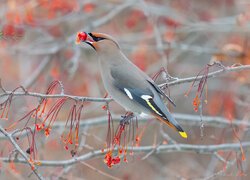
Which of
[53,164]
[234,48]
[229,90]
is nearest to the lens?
[53,164]

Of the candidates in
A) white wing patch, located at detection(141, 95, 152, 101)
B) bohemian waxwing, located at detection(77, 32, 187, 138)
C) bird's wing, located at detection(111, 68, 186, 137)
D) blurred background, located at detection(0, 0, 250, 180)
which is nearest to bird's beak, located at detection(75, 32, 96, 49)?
bohemian waxwing, located at detection(77, 32, 187, 138)

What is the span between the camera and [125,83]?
398 centimetres

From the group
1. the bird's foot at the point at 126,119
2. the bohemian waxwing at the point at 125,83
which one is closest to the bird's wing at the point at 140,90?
the bohemian waxwing at the point at 125,83

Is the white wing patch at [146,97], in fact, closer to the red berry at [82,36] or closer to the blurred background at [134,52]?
the red berry at [82,36]

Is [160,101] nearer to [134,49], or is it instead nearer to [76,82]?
[134,49]

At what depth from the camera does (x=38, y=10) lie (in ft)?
28.5

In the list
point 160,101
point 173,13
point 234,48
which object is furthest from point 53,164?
point 173,13

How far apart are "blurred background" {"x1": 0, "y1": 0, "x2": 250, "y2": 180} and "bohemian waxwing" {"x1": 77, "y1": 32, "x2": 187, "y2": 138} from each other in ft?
7.82

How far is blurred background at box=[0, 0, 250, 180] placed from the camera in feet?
22.7

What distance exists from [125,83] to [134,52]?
3922 millimetres

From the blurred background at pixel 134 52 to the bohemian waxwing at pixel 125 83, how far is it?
2.38 meters

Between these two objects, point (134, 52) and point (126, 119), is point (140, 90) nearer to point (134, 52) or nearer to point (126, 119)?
point (126, 119)

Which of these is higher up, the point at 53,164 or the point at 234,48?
the point at 234,48

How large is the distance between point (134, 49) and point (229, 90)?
1439mm
